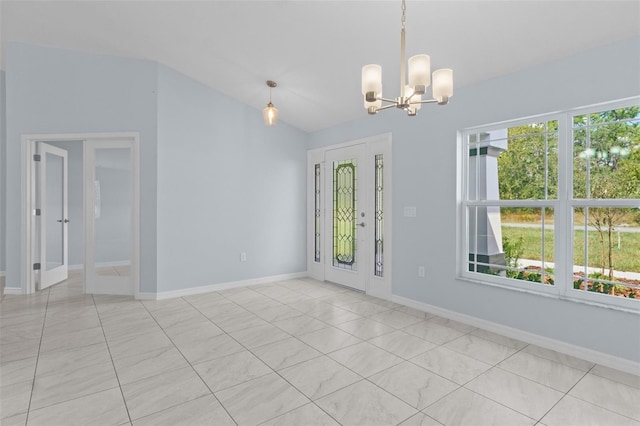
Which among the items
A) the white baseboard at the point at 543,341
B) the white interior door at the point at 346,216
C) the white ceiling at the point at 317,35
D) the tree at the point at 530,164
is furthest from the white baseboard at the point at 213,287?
the tree at the point at 530,164

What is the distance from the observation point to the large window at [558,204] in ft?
8.76

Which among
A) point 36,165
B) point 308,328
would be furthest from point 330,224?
point 36,165

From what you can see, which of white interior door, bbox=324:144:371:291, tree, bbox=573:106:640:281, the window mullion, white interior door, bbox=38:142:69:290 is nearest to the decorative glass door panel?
white interior door, bbox=324:144:371:291

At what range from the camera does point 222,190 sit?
4887 millimetres

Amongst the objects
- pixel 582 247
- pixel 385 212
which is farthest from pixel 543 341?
pixel 385 212

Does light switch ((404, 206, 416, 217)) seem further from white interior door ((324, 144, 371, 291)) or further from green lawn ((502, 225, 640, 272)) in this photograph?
green lawn ((502, 225, 640, 272))

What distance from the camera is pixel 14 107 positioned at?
4.35 m

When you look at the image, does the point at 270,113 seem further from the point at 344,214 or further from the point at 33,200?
the point at 33,200

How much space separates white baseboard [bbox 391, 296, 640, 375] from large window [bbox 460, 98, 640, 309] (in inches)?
15.9

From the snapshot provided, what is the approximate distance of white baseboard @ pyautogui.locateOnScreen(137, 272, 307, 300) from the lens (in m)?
4.36

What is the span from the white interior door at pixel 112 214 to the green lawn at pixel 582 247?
4491 mm

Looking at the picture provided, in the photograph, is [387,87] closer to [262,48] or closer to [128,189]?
[262,48]

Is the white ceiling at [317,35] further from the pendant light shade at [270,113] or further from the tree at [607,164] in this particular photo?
the tree at [607,164]

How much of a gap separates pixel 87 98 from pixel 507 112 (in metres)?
4.93
